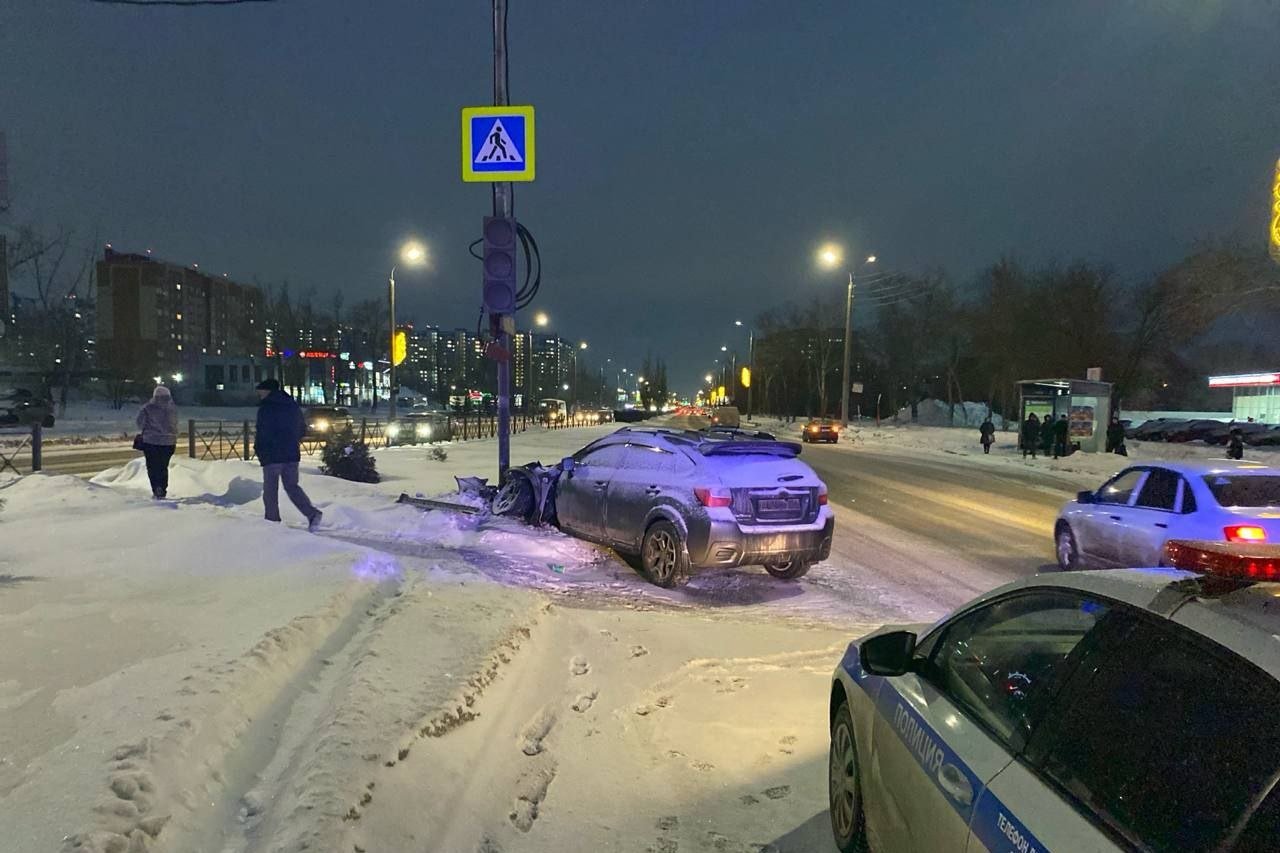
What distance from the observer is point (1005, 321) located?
48656 millimetres

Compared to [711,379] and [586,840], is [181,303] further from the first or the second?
[586,840]

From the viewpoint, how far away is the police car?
4.97 ft

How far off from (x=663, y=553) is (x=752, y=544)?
95 cm

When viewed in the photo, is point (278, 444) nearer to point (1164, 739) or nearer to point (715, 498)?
point (715, 498)

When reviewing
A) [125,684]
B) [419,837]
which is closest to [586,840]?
[419,837]

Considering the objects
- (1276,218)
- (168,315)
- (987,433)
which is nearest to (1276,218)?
(1276,218)

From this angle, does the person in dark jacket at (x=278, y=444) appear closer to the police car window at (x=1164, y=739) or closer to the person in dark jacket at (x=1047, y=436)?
the police car window at (x=1164, y=739)

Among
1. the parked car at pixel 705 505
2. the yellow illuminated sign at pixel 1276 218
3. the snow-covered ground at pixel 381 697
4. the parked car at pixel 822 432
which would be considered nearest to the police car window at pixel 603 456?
the parked car at pixel 705 505

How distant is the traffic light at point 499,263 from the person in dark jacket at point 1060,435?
23567 millimetres

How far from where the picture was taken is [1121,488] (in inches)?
325

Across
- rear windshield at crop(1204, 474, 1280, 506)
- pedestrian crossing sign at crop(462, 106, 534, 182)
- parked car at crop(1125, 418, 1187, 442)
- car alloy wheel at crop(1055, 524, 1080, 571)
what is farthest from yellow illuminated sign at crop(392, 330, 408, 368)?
parked car at crop(1125, 418, 1187, 442)

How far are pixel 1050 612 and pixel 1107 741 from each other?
0.67m

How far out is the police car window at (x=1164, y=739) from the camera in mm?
1472

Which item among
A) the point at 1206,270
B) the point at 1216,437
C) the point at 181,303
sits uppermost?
the point at 181,303
